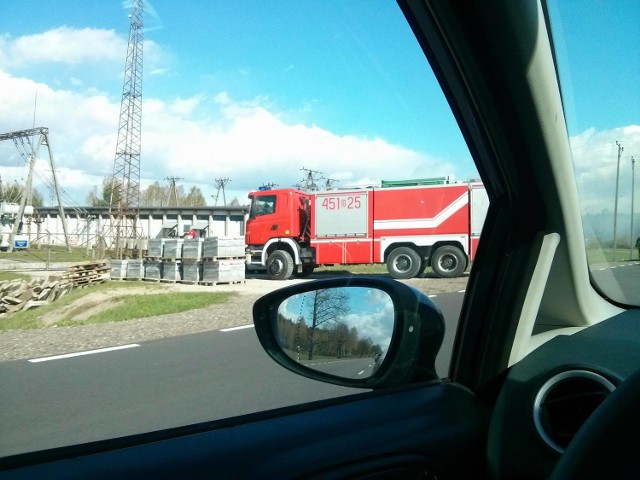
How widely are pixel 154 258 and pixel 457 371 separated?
236 centimetres

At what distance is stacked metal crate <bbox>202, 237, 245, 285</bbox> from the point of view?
5.14 m

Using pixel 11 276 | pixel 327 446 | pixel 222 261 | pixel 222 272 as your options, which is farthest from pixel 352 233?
pixel 327 446

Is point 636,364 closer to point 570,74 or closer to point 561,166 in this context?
point 561,166

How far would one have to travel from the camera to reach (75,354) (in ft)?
13.9

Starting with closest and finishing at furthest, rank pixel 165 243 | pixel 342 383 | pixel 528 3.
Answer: pixel 528 3 → pixel 342 383 → pixel 165 243

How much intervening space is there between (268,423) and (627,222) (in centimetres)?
153

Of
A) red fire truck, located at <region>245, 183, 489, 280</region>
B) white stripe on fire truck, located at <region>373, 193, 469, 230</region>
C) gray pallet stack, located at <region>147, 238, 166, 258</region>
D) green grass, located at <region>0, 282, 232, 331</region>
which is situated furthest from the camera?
white stripe on fire truck, located at <region>373, 193, 469, 230</region>

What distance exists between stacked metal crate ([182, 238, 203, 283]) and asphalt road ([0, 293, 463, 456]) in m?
1.10

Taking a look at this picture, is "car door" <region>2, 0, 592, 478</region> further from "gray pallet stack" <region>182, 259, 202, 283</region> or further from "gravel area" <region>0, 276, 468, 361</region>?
"gray pallet stack" <region>182, 259, 202, 283</region>

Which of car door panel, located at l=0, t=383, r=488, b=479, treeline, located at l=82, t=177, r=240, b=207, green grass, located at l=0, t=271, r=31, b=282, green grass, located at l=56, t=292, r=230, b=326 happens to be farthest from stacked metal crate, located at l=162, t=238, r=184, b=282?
car door panel, located at l=0, t=383, r=488, b=479

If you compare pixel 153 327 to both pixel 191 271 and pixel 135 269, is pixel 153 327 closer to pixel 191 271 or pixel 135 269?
pixel 135 269

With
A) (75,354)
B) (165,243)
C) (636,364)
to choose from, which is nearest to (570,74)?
(636,364)

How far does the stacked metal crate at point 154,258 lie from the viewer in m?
3.41

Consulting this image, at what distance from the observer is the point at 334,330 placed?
2021 mm
